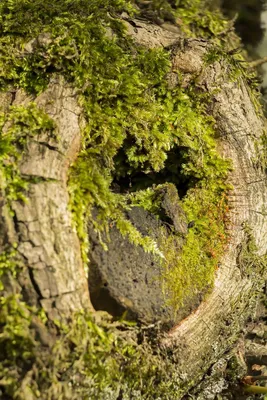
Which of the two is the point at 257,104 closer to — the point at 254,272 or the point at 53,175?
the point at 254,272

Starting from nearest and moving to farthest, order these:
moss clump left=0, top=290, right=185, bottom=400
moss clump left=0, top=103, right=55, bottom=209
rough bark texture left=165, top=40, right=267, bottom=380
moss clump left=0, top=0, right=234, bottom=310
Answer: moss clump left=0, top=290, right=185, bottom=400 → moss clump left=0, top=103, right=55, bottom=209 → moss clump left=0, top=0, right=234, bottom=310 → rough bark texture left=165, top=40, right=267, bottom=380

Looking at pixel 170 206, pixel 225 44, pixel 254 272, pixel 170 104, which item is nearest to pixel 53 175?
pixel 170 206

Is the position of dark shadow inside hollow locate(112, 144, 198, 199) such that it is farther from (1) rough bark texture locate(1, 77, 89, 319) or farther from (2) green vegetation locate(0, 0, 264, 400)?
(1) rough bark texture locate(1, 77, 89, 319)

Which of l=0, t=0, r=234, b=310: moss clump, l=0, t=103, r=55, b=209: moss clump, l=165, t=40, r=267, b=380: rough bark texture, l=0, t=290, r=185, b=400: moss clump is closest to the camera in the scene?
l=0, t=290, r=185, b=400: moss clump

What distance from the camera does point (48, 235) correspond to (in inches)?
74.4

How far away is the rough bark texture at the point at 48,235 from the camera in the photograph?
1.84m

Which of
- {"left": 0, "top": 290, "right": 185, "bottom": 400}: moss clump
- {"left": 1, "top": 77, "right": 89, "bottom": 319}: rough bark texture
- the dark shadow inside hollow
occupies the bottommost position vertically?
{"left": 0, "top": 290, "right": 185, "bottom": 400}: moss clump

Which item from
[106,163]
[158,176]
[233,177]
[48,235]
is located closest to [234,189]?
[233,177]

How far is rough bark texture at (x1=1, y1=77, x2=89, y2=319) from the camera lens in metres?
1.84

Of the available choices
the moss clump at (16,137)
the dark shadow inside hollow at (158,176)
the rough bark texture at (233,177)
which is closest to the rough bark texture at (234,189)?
the rough bark texture at (233,177)

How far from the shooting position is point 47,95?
7.43 ft

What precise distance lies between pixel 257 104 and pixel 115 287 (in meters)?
1.61

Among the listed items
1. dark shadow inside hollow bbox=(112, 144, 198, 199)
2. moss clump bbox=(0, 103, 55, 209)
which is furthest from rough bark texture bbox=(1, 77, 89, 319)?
dark shadow inside hollow bbox=(112, 144, 198, 199)

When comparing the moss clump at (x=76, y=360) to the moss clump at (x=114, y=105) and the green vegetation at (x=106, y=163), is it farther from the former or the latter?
the moss clump at (x=114, y=105)
